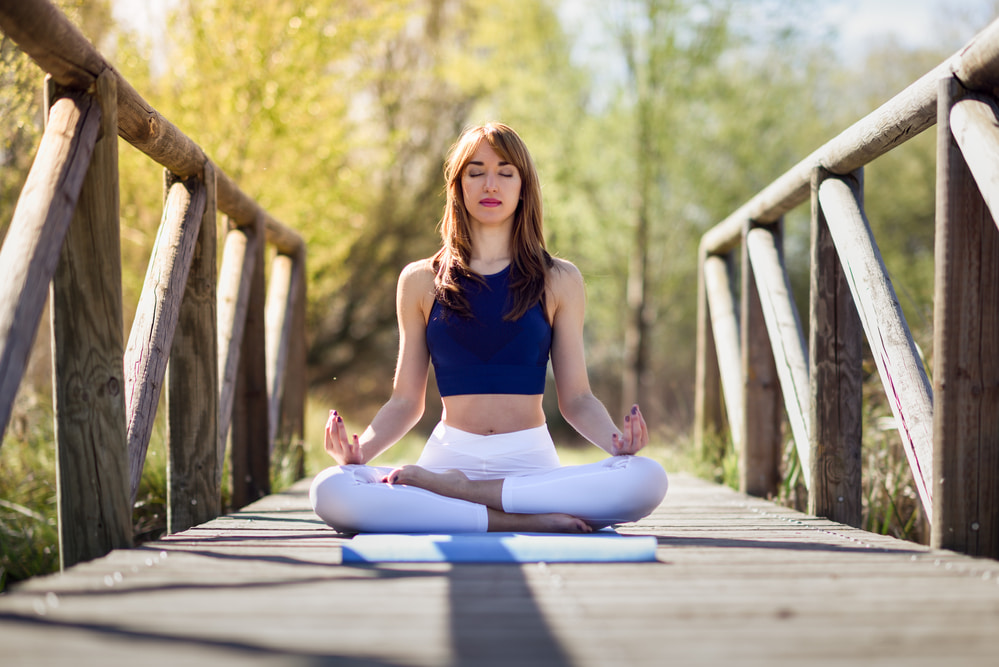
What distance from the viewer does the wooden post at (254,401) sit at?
3.63 metres

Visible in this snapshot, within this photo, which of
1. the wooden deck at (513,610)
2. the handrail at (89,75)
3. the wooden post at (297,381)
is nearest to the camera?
the wooden deck at (513,610)

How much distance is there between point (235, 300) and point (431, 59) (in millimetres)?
9005

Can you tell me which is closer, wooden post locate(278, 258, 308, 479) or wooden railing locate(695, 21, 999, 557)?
wooden railing locate(695, 21, 999, 557)

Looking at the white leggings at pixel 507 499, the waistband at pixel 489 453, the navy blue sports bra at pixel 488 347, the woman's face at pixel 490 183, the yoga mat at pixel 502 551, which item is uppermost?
the woman's face at pixel 490 183

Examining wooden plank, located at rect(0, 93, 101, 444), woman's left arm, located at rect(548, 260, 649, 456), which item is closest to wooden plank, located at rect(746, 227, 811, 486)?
woman's left arm, located at rect(548, 260, 649, 456)

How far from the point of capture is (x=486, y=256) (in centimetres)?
291

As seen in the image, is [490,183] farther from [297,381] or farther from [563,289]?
[297,381]

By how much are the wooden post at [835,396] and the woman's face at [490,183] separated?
988 mm

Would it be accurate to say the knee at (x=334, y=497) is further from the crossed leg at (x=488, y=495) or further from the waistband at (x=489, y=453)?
the waistband at (x=489, y=453)

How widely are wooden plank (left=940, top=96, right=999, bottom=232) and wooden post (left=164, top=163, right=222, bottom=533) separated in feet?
7.08

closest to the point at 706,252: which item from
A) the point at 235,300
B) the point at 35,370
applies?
the point at 235,300

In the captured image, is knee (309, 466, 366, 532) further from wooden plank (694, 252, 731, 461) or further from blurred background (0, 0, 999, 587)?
wooden plank (694, 252, 731, 461)

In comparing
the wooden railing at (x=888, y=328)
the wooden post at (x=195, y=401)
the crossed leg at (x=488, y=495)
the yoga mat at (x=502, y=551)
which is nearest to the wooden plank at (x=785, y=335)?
the wooden railing at (x=888, y=328)

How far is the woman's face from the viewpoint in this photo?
285cm
